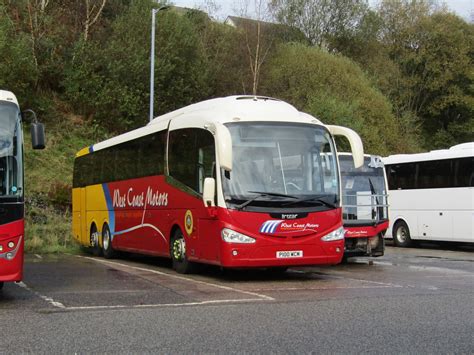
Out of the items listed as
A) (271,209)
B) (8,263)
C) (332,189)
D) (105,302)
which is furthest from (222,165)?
(8,263)

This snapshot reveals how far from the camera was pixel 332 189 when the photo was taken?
12.7 meters

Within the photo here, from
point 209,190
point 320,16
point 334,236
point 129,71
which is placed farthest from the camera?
point 320,16

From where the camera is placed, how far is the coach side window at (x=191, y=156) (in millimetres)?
12766

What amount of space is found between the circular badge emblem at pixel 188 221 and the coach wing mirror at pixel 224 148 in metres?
1.99

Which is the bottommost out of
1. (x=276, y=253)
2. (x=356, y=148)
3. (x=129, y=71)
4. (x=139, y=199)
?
(x=276, y=253)

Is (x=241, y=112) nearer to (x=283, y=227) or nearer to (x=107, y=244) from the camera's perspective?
(x=283, y=227)

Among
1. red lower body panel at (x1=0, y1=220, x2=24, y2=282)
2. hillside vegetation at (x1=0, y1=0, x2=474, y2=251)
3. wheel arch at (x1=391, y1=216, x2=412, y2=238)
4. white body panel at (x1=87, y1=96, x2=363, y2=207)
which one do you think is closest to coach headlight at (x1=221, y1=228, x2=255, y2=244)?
white body panel at (x1=87, y1=96, x2=363, y2=207)

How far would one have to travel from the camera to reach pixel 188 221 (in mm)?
13414

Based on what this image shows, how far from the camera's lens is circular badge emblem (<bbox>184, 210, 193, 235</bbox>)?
43.5 ft

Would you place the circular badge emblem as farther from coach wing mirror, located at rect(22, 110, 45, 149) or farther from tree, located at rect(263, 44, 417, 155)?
tree, located at rect(263, 44, 417, 155)

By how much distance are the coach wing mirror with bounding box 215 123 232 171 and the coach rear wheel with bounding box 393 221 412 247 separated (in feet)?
50.8

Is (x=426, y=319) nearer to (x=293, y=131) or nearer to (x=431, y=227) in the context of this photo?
(x=293, y=131)

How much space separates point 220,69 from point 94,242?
Result: 975 inches

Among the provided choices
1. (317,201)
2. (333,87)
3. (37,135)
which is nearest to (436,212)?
(317,201)
